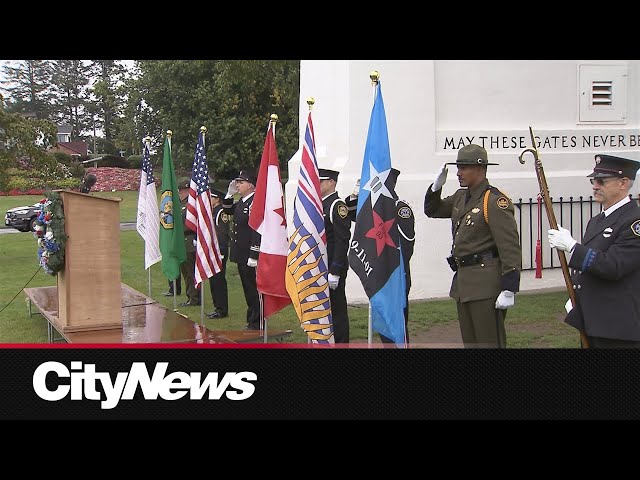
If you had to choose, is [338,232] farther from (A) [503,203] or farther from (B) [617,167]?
(B) [617,167]

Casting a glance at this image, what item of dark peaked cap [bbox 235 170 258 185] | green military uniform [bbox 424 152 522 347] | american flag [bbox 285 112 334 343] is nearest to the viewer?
green military uniform [bbox 424 152 522 347]

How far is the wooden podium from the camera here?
4.41 m

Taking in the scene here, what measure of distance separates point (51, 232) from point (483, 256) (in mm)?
2560

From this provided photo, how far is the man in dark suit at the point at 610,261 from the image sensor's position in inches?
135

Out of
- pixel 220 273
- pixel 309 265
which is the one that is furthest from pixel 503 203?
pixel 220 273

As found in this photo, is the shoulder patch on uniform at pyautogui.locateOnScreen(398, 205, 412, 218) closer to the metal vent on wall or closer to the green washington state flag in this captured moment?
the green washington state flag

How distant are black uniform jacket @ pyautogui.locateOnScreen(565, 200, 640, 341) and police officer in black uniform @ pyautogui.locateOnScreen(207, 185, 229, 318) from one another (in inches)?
141

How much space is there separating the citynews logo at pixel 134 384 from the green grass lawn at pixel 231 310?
2.01 feet

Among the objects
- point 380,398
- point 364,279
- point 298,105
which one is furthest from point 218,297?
point 380,398

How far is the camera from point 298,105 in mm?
6848

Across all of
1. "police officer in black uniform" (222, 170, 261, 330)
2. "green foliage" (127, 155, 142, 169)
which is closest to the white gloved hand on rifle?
"police officer in black uniform" (222, 170, 261, 330)

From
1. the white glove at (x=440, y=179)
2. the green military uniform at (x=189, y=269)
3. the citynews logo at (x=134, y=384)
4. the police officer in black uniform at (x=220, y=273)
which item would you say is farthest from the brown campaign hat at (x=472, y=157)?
the green military uniform at (x=189, y=269)

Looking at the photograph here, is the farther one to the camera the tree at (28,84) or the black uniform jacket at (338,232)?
the black uniform jacket at (338,232)

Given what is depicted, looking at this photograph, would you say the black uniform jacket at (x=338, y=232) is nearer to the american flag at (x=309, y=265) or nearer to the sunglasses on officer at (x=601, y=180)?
the american flag at (x=309, y=265)
